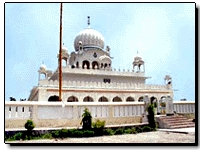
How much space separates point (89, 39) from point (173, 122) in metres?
10.8

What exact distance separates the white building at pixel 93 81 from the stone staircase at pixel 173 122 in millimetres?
5172

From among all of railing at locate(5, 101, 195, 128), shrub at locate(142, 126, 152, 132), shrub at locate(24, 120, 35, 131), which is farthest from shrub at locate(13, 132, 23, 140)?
shrub at locate(142, 126, 152, 132)

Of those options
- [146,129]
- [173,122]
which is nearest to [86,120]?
[146,129]

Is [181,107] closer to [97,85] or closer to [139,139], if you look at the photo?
[139,139]

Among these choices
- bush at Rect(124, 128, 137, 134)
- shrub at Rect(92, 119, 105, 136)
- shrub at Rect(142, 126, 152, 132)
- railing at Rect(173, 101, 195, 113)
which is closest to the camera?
shrub at Rect(92, 119, 105, 136)

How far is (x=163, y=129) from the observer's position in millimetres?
6938

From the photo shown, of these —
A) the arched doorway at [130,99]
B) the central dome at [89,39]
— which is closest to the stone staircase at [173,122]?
the arched doorway at [130,99]

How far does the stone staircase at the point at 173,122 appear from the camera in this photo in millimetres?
7113

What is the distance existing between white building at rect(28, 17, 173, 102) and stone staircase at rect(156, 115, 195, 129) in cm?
517

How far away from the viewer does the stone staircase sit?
7.11 meters

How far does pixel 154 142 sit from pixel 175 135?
0.73 m

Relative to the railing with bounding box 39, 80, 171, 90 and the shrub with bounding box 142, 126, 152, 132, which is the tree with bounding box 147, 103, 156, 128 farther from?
the railing with bounding box 39, 80, 171, 90

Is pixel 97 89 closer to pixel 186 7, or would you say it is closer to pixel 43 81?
pixel 43 81

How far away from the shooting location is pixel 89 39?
56.8 ft
